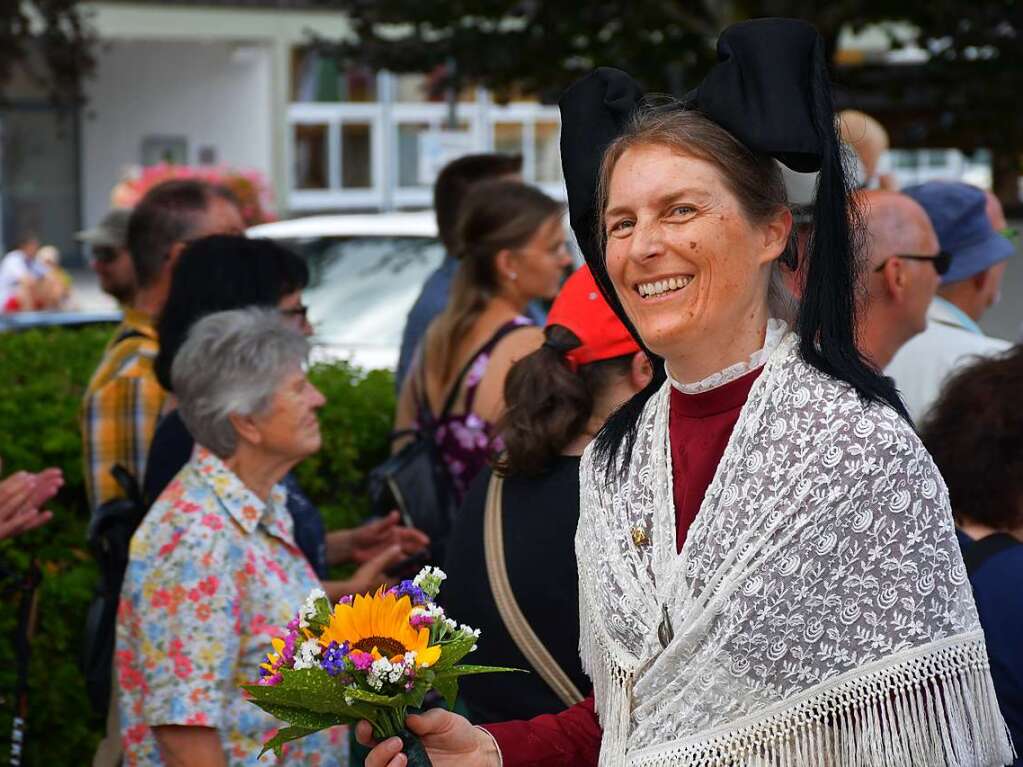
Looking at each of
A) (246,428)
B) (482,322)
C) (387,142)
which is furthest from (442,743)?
(387,142)

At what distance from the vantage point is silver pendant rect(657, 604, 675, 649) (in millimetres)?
2273

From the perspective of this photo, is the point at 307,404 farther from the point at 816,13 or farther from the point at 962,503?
the point at 816,13

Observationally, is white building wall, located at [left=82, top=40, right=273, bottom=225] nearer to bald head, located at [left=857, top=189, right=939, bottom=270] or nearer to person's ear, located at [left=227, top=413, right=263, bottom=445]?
bald head, located at [left=857, top=189, right=939, bottom=270]

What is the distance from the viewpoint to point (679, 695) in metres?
2.26

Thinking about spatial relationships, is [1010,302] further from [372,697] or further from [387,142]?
[387,142]

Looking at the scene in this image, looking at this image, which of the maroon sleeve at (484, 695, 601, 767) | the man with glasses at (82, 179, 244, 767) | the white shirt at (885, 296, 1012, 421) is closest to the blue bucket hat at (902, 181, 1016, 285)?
the white shirt at (885, 296, 1012, 421)

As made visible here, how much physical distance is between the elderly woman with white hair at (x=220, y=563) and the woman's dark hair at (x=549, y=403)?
77cm

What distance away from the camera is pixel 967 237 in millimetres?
5316

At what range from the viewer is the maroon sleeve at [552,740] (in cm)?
253

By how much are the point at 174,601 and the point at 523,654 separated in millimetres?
888

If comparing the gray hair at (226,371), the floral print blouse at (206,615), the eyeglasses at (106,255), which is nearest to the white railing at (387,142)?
the eyeglasses at (106,255)

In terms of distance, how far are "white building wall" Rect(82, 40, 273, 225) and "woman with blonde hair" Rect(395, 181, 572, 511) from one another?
25646 millimetres

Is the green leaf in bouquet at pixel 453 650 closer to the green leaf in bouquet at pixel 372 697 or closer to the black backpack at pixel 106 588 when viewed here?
the green leaf in bouquet at pixel 372 697

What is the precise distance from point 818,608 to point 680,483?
0.32 meters
